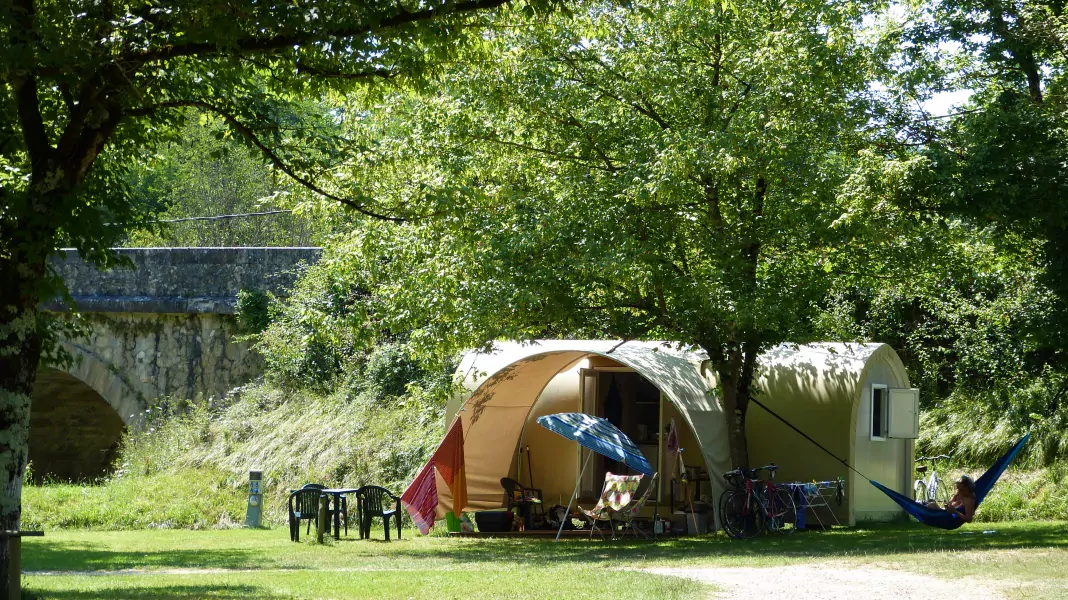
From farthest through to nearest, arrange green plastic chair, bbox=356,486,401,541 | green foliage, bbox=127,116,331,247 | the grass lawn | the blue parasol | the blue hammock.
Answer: green foliage, bbox=127,116,331,247
green plastic chair, bbox=356,486,401,541
the blue parasol
the blue hammock
the grass lawn

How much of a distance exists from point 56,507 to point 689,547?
8.75 meters

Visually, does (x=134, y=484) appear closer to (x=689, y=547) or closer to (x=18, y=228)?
(x=689, y=547)

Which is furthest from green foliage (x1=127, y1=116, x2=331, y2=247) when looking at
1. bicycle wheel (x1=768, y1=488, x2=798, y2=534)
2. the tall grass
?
bicycle wheel (x1=768, y1=488, x2=798, y2=534)

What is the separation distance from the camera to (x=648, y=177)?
11305 millimetres

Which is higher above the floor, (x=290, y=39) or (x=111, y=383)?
(x=290, y=39)

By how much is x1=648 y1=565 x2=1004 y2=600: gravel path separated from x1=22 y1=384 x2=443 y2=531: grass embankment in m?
6.42

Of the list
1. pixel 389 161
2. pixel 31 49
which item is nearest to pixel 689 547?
pixel 389 161

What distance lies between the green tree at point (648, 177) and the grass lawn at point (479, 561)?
2268mm

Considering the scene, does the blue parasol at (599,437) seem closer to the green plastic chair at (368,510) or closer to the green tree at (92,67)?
the green plastic chair at (368,510)

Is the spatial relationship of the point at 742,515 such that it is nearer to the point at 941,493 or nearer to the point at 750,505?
the point at 750,505

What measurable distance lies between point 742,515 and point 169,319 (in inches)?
432

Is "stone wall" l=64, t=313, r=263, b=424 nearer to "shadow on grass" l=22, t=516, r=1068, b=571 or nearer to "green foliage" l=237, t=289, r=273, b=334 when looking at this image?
"green foliage" l=237, t=289, r=273, b=334

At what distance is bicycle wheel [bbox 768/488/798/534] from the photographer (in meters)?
12.5

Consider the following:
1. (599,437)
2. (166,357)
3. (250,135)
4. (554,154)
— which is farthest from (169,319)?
(250,135)
